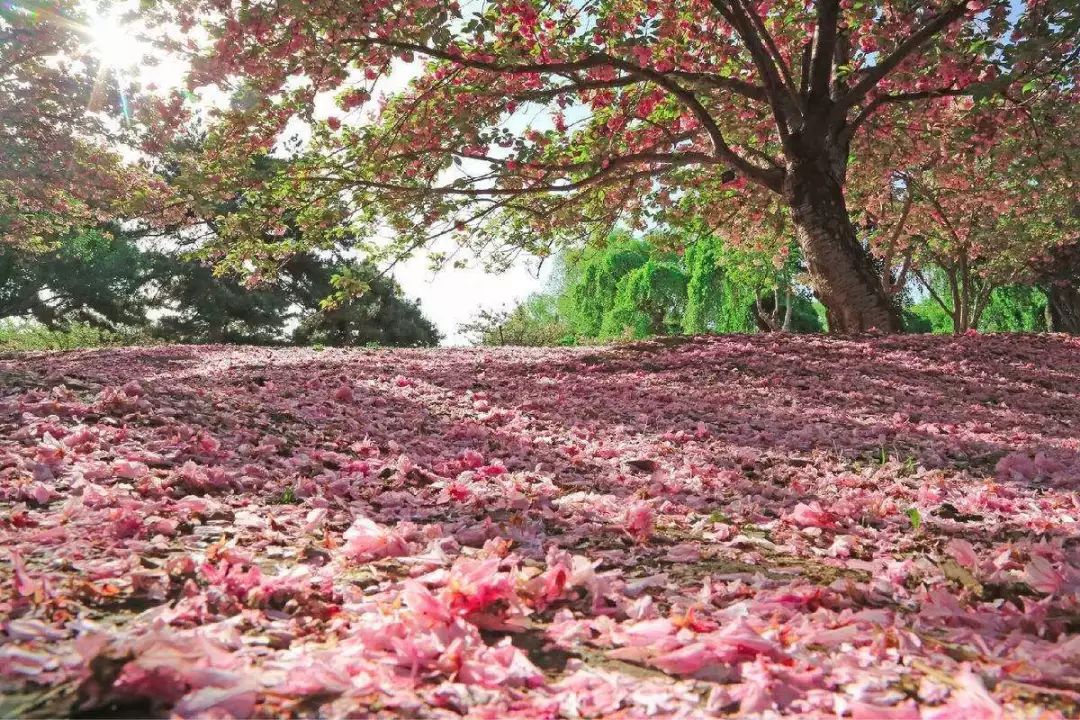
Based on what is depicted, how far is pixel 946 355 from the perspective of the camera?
9.50 m

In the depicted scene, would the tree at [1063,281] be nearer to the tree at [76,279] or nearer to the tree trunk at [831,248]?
the tree trunk at [831,248]

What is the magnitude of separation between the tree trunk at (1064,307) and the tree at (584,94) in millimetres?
17772

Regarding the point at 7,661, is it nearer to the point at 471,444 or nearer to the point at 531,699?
the point at 531,699

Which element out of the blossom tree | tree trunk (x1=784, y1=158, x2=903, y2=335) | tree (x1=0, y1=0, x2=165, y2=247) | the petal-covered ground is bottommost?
the petal-covered ground

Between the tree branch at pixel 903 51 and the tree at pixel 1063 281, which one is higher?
the tree branch at pixel 903 51

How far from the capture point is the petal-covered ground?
169cm

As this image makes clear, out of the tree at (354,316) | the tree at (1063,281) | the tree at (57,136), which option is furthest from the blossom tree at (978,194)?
the tree at (354,316)

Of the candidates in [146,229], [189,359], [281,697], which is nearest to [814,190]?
[189,359]

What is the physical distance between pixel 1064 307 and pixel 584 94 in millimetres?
24154

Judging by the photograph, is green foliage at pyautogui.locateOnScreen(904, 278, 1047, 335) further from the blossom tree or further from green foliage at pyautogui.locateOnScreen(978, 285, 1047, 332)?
the blossom tree

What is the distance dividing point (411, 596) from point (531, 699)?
1.72 ft

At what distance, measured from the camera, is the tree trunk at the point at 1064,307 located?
2495 cm

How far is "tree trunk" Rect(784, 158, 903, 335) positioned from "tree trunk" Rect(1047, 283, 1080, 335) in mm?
18141

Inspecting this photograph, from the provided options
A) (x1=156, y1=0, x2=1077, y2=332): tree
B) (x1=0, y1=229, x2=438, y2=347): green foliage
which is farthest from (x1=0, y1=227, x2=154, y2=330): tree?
(x1=156, y1=0, x2=1077, y2=332): tree
